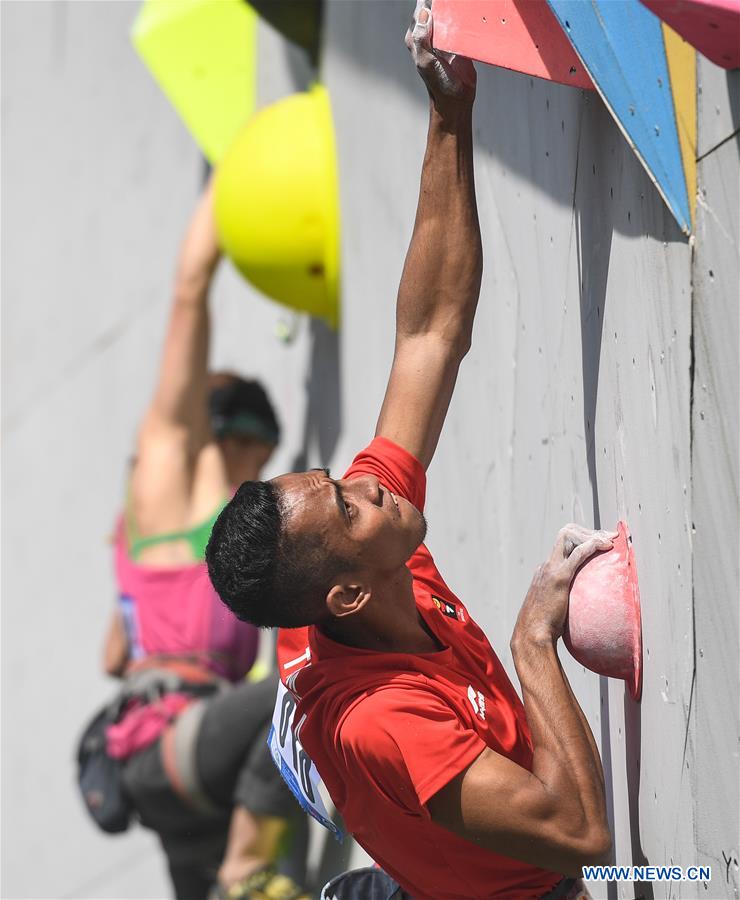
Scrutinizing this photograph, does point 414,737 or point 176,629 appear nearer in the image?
point 414,737

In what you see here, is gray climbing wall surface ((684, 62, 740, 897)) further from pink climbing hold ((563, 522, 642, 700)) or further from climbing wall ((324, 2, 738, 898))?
pink climbing hold ((563, 522, 642, 700))

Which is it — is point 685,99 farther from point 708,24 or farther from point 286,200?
point 286,200

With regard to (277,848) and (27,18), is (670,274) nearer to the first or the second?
(277,848)

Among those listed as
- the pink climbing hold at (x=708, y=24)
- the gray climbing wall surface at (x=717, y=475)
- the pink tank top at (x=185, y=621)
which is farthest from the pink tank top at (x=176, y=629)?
the pink climbing hold at (x=708, y=24)

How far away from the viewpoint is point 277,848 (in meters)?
3.65

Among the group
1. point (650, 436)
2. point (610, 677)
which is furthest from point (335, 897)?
point (650, 436)

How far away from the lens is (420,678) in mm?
1664

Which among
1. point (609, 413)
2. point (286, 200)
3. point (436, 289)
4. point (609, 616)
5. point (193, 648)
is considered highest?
point (286, 200)

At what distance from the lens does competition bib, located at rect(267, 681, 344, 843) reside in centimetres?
184

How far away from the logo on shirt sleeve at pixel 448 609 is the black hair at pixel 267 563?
0.78ft

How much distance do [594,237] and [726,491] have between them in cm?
58

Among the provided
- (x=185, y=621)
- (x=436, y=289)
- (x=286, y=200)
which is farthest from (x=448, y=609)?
(x=286, y=200)

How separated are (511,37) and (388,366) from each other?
4.63 ft

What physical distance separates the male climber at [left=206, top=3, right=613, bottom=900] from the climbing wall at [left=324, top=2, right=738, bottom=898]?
0.44ft
